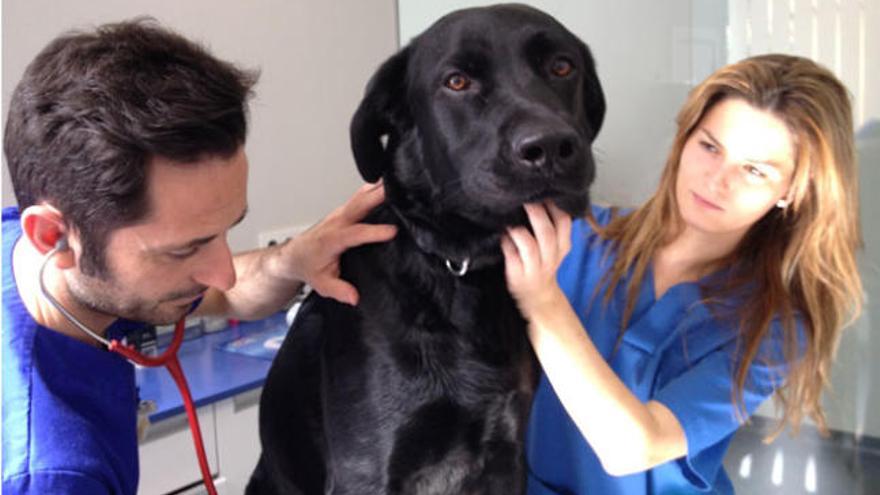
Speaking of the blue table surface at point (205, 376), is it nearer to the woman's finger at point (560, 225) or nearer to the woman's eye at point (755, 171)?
the woman's finger at point (560, 225)

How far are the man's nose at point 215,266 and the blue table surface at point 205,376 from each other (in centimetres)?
77

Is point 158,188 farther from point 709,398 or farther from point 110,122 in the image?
point 709,398

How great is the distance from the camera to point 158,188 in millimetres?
773

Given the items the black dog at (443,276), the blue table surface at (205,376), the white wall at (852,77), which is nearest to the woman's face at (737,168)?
the black dog at (443,276)

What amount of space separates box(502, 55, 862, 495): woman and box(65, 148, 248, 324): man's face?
0.37 metres

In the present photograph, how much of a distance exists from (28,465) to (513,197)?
599 mm

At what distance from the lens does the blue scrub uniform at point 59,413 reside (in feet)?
2.36

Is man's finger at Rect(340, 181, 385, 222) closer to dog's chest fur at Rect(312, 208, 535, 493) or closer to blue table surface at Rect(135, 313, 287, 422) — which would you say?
dog's chest fur at Rect(312, 208, 535, 493)

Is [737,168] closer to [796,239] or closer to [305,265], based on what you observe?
[796,239]

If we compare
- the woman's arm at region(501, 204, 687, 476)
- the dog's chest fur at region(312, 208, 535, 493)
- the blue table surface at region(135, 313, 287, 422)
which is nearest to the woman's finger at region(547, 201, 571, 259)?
the woman's arm at region(501, 204, 687, 476)

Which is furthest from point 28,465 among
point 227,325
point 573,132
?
point 227,325

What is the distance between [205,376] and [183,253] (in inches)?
41.8

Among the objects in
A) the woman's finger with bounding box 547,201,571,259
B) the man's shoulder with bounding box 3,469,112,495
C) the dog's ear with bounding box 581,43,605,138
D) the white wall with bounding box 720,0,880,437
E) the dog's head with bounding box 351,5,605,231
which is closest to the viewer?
the man's shoulder with bounding box 3,469,112,495

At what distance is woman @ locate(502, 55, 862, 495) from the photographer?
3.32 feet
